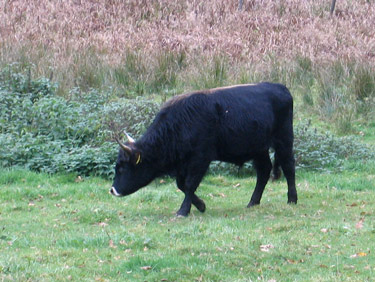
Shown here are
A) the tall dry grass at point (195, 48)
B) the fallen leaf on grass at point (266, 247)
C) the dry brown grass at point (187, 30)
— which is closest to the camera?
the fallen leaf on grass at point (266, 247)

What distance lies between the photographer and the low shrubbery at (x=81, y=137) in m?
11.4

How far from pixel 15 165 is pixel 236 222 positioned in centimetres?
472

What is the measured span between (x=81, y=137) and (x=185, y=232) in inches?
203

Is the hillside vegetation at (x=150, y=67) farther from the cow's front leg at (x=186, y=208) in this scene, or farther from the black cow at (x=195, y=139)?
the cow's front leg at (x=186, y=208)

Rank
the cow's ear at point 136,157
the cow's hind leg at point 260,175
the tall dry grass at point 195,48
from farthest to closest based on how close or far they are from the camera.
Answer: the tall dry grass at point 195,48 < the cow's hind leg at point 260,175 < the cow's ear at point 136,157

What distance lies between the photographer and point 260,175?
9594mm

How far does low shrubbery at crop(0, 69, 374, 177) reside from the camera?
11.4m

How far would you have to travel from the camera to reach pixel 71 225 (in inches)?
326

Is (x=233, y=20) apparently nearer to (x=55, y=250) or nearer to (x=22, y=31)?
(x=22, y=31)

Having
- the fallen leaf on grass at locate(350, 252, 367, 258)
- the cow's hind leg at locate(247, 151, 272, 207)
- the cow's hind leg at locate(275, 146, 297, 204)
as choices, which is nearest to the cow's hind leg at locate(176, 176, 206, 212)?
the cow's hind leg at locate(247, 151, 272, 207)

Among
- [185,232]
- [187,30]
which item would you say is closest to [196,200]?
[185,232]

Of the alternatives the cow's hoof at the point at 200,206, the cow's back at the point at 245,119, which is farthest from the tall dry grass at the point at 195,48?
the cow's hoof at the point at 200,206

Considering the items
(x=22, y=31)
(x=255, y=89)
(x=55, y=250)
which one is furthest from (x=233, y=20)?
(x=55, y=250)

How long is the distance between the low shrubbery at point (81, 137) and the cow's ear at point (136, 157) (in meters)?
2.21
